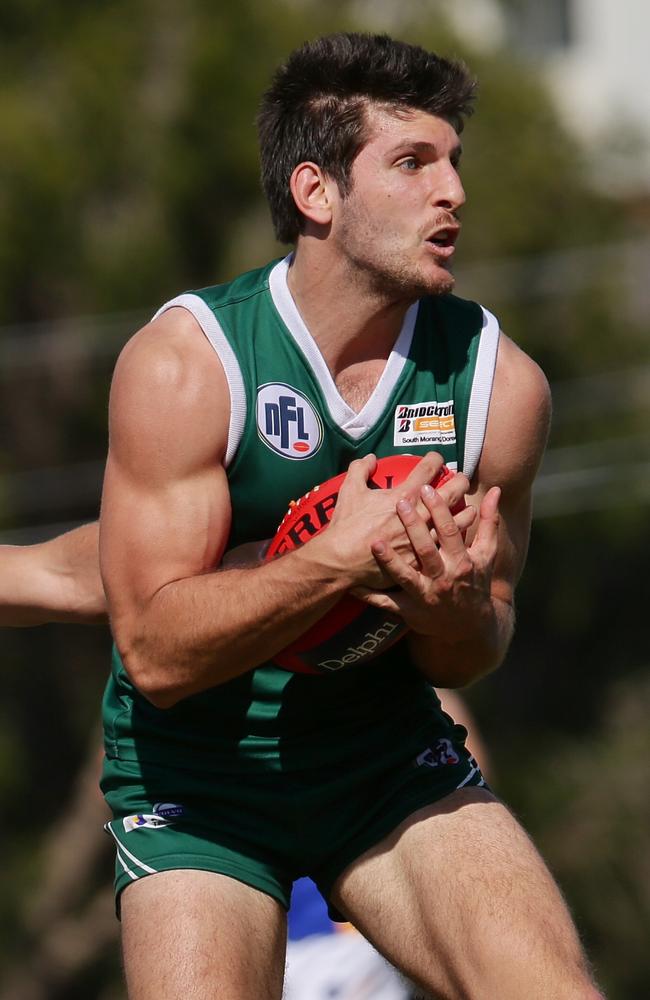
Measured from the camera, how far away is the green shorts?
14.6 feet

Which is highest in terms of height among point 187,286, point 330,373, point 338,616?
point 330,373

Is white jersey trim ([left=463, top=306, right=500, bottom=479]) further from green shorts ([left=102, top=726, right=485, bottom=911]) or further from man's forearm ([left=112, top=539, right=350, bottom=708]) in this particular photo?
green shorts ([left=102, top=726, right=485, bottom=911])

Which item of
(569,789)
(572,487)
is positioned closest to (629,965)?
(569,789)

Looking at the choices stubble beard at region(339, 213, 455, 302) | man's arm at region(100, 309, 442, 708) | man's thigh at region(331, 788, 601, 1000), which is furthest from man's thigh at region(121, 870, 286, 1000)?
stubble beard at region(339, 213, 455, 302)

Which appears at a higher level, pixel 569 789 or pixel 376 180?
pixel 376 180

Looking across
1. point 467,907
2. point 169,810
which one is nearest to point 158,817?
point 169,810

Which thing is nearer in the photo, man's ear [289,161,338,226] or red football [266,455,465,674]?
red football [266,455,465,674]

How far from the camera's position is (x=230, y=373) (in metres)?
4.38

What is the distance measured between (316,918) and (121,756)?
78.6 inches

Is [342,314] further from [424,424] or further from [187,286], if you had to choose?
[187,286]

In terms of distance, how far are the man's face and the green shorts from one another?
1245 mm

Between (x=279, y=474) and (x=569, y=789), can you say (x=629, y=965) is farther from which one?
(x=279, y=474)

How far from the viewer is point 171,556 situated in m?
4.33

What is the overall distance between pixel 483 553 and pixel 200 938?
113 cm
